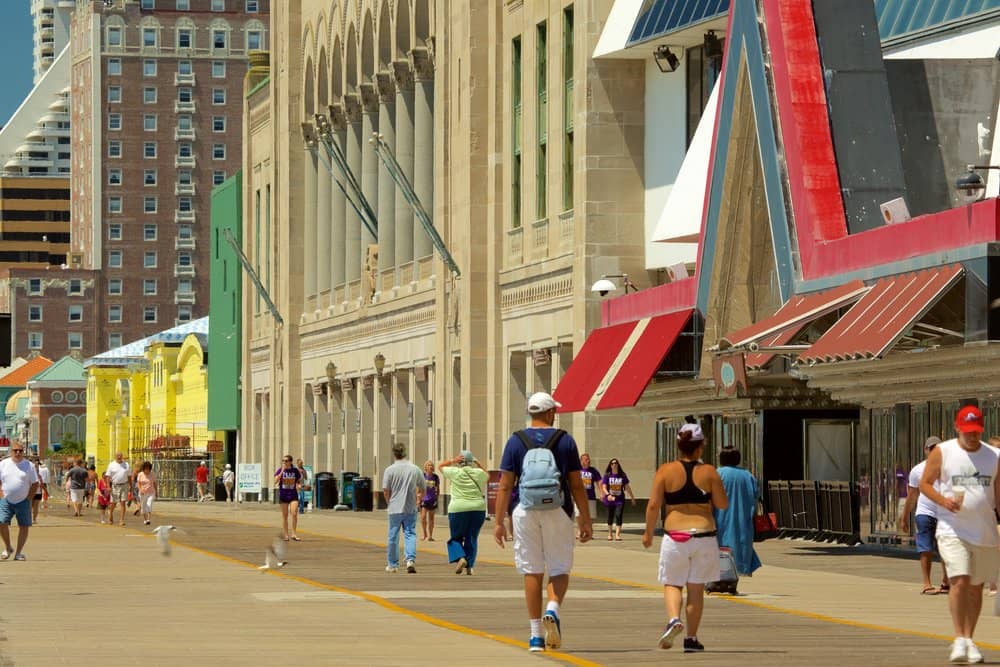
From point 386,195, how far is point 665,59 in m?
24.1

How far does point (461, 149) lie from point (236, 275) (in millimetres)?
37687

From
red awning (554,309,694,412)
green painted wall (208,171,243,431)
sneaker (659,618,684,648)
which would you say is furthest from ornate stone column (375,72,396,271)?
sneaker (659,618,684,648)

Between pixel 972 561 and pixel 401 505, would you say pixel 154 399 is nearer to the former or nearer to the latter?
pixel 401 505

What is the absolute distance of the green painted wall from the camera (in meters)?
93.5

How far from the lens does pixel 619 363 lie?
43344 millimetres

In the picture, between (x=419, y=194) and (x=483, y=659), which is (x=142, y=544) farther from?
(x=419, y=194)

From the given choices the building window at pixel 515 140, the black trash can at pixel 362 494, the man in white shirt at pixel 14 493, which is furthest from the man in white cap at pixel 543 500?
the black trash can at pixel 362 494

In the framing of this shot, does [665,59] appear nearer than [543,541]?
No

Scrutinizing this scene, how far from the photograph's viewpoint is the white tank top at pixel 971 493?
49.8 ft

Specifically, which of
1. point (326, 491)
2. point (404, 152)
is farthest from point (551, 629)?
point (326, 491)

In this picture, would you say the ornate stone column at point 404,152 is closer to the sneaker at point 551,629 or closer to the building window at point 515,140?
the building window at point 515,140

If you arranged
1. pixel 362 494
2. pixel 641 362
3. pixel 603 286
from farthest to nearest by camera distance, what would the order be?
pixel 362 494 → pixel 603 286 → pixel 641 362

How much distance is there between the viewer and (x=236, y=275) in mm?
94062


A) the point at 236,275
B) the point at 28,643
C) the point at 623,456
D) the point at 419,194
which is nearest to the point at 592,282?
the point at 623,456
